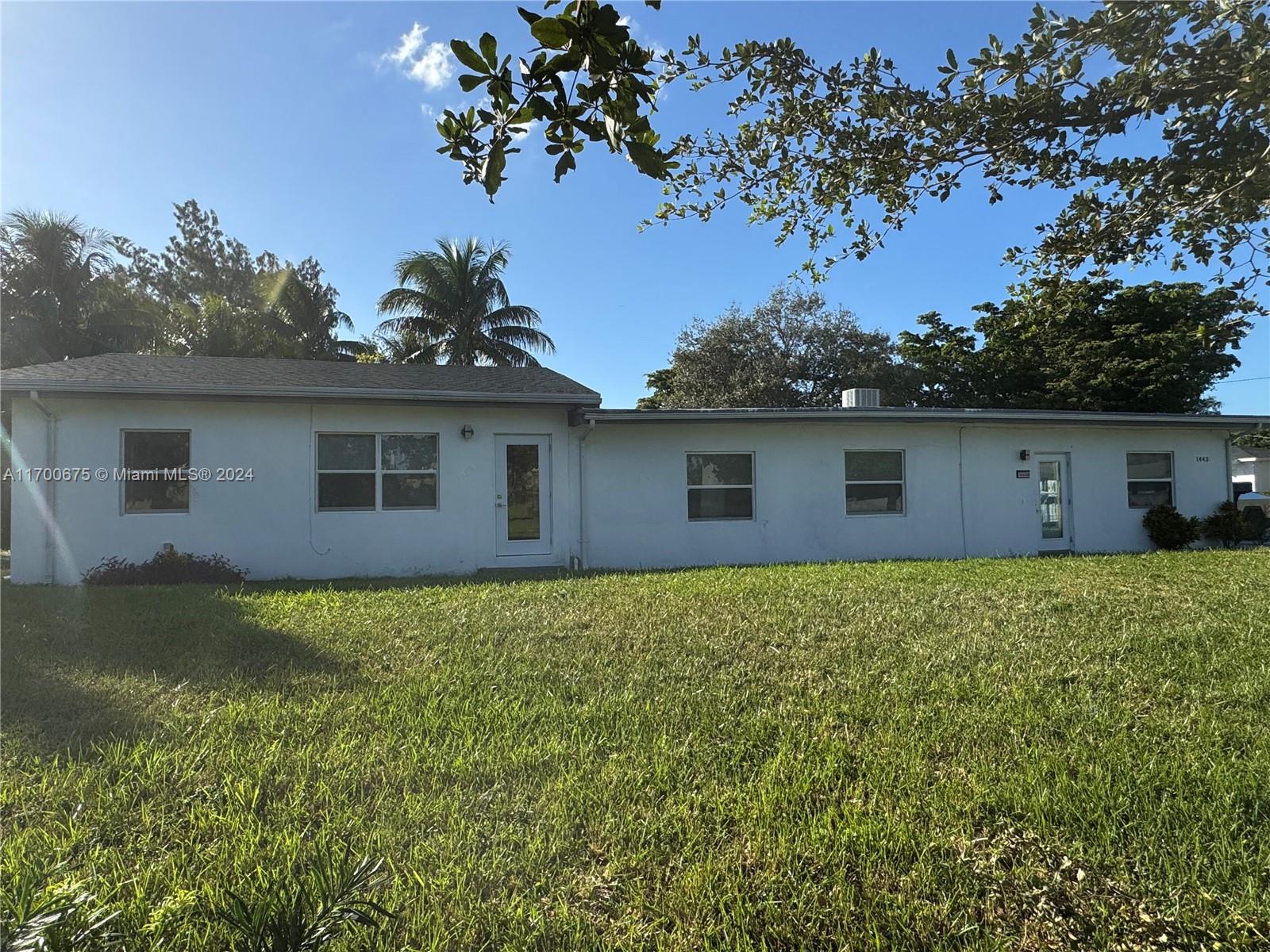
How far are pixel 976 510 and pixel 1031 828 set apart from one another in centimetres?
1199

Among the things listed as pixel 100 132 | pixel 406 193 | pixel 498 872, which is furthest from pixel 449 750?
pixel 100 132

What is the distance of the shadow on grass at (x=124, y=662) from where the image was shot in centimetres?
396

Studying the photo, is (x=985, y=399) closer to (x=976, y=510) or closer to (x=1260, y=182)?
(x=976, y=510)

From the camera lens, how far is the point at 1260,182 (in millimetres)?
2875

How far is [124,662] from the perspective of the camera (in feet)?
16.8

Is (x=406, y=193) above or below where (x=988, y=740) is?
above

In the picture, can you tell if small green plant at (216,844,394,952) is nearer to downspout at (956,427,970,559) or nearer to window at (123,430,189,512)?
window at (123,430,189,512)

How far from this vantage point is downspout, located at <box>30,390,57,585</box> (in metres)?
9.78

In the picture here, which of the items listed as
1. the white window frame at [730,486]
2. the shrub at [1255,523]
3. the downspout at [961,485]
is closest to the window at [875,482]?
the downspout at [961,485]

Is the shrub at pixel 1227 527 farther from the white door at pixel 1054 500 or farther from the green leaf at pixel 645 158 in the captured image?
the green leaf at pixel 645 158

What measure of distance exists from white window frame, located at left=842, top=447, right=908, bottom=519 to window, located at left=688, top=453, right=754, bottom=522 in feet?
5.97

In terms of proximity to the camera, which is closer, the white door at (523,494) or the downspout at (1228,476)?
the white door at (523,494)

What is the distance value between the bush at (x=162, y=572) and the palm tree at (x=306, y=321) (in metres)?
16.7

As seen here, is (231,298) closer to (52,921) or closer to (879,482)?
(879,482)
